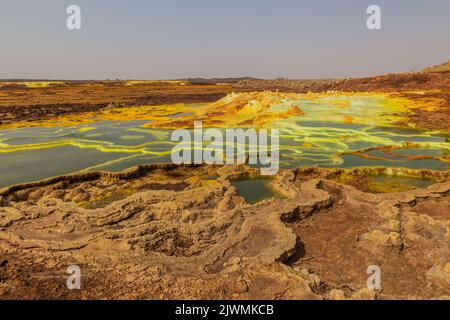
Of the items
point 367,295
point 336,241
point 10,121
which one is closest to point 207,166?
point 336,241

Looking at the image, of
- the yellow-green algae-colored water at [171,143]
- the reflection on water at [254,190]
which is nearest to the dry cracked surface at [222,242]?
the reflection on water at [254,190]

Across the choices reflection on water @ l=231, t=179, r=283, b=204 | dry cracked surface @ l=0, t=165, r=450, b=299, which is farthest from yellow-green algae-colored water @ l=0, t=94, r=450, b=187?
dry cracked surface @ l=0, t=165, r=450, b=299

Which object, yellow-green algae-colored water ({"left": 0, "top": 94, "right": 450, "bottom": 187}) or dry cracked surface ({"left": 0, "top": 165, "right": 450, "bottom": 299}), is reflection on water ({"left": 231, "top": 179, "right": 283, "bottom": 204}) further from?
yellow-green algae-colored water ({"left": 0, "top": 94, "right": 450, "bottom": 187})

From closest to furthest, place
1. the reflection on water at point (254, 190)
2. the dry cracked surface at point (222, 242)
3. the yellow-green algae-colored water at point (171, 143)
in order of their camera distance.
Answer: the dry cracked surface at point (222, 242), the reflection on water at point (254, 190), the yellow-green algae-colored water at point (171, 143)

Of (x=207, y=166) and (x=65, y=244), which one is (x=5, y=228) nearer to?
(x=65, y=244)

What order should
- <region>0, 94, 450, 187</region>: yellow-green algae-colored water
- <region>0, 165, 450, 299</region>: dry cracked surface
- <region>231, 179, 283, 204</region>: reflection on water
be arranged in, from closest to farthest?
<region>0, 165, 450, 299</region>: dry cracked surface < <region>231, 179, 283, 204</region>: reflection on water < <region>0, 94, 450, 187</region>: yellow-green algae-colored water

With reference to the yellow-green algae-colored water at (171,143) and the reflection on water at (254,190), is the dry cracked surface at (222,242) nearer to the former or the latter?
the reflection on water at (254,190)
